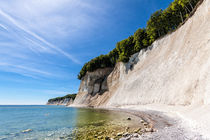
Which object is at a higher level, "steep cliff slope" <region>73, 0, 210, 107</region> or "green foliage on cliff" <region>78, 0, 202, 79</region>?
"green foliage on cliff" <region>78, 0, 202, 79</region>

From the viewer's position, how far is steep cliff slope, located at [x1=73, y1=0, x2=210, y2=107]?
13841mm

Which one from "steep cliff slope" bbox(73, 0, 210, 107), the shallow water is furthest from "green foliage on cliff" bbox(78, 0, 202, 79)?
the shallow water

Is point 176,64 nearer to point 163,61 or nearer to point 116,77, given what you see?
point 163,61

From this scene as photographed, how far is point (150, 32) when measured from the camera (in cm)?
3406

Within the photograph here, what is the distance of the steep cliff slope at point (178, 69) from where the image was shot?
1384 cm

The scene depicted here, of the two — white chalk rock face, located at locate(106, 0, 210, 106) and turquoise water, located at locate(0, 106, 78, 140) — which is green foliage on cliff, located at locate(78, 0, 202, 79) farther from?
turquoise water, located at locate(0, 106, 78, 140)

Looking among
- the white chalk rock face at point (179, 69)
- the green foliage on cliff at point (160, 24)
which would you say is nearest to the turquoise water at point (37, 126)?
the white chalk rock face at point (179, 69)

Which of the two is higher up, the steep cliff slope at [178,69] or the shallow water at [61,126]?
the steep cliff slope at [178,69]

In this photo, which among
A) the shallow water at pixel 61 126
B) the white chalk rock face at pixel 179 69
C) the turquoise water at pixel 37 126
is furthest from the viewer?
the white chalk rock face at pixel 179 69

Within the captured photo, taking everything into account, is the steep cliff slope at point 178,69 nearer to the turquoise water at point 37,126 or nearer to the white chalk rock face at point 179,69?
the white chalk rock face at point 179,69

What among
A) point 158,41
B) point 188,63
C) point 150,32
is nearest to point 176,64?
point 188,63

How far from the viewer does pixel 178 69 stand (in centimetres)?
1975

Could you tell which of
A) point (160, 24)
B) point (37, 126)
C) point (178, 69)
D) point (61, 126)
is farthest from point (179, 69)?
point (37, 126)

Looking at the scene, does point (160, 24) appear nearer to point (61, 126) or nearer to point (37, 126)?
point (61, 126)
